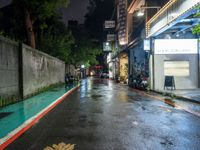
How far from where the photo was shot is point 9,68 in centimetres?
1462

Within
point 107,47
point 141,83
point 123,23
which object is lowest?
point 141,83

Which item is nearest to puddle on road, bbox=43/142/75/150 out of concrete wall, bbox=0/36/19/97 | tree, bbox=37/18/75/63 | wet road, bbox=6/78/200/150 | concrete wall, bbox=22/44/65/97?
wet road, bbox=6/78/200/150

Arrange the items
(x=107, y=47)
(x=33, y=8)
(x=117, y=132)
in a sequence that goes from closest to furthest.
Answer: (x=117, y=132), (x=33, y=8), (x=107, y=47)

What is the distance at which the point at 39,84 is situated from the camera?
22344mm

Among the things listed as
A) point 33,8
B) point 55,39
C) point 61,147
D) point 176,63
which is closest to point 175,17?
point 176,63

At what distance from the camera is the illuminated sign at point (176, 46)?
2378cm

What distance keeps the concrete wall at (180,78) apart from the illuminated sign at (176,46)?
0.57 metres

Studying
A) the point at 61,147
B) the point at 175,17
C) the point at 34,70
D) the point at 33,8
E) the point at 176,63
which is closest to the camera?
the point at 61,147

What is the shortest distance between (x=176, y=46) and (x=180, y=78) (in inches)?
107

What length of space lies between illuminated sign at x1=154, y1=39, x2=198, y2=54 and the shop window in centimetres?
112

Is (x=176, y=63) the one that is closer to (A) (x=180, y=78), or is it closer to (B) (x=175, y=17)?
(A) (x=180, y=78)

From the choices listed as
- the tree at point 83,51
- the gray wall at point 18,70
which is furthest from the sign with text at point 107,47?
the gray wall at point 18,70

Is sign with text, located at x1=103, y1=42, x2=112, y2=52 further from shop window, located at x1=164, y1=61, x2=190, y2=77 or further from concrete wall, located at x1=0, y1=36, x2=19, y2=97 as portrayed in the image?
concrete wall, located at x1=0, y1=36, x2=19, y2=97

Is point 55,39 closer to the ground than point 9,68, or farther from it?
farther from it
